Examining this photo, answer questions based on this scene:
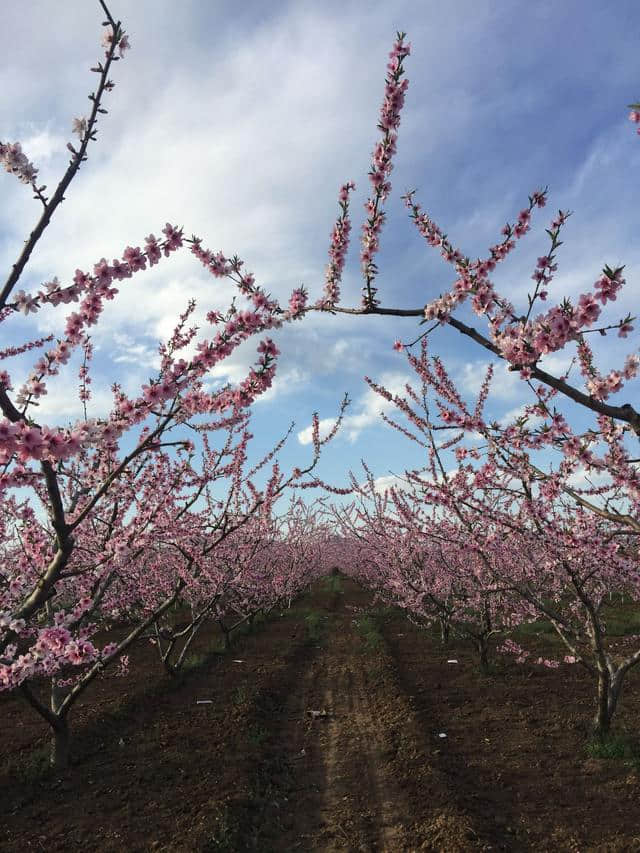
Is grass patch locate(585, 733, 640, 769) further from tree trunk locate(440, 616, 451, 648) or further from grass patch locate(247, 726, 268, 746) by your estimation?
tree trunk locate(440, 616, 451, 648)

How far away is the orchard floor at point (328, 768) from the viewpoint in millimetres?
5414

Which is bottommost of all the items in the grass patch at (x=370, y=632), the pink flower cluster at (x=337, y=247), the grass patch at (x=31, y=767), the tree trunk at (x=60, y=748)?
the grass patch at (x=31, y=767)

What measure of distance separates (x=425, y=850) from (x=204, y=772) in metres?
3.11

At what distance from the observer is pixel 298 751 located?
788 cm

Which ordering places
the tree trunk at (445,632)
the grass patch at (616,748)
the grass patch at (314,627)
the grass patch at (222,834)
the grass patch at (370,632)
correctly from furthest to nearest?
the grass patch at (314,627)
the grass patch at (370,632)
the tree trunk at (445,632)
the grass patch at (616,748)
the grass patch at (222,834)

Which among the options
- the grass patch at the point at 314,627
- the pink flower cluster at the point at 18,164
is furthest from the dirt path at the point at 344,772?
the pink flower cluster at the point at 18,164

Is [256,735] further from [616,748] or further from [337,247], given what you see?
[337,247]

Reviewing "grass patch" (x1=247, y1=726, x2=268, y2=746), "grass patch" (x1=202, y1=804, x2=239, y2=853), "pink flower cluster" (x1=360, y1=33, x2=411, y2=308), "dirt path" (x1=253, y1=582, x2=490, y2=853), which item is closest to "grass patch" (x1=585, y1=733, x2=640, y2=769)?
"dirt path" (x1=253, y1=582, x2=490, y2=853)

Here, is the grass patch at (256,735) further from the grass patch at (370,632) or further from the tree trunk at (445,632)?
the tree trunk at (445,632)

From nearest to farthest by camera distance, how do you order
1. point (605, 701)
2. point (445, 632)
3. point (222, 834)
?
point (222, 834), point (605, 701), point (445, 632)

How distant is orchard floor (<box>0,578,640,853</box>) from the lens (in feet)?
17.8

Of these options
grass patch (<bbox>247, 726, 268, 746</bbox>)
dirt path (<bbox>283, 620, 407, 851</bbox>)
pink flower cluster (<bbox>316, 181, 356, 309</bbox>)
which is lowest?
dirt path (<bbox>283, 620, 407, 851</bbox>)

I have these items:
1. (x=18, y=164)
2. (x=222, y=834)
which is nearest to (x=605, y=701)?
(x=222, y=834)

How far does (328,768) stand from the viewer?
23.7ft
